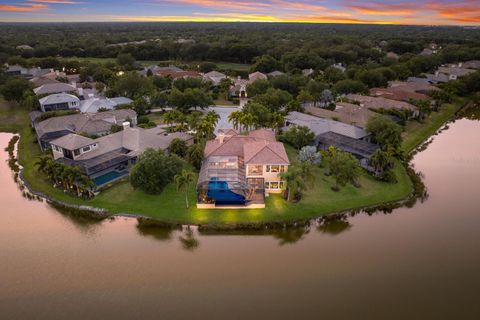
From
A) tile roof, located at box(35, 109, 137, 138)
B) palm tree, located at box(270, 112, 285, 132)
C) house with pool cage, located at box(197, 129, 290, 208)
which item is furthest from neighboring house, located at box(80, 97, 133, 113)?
Answer: palm tree, located at box(270, 112, 285, 132)

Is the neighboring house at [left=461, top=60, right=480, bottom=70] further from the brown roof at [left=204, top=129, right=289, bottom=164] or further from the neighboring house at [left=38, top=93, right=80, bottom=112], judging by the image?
the neighboring house at [left=38, top=93, right=80, bottom=112]

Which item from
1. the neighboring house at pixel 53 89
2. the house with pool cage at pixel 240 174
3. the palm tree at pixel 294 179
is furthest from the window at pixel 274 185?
the neighboring house at pixel 53 89

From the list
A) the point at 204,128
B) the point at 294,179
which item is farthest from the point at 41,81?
the point at 294,179

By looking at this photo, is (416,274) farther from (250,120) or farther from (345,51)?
(345,51)

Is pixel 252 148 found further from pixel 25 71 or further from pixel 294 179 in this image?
pixel 25 71

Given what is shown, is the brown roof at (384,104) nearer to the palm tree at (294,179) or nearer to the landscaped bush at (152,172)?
the palm tree at (294,179)

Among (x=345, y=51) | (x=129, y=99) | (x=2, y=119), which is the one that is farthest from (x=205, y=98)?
(x=345, y=51)
